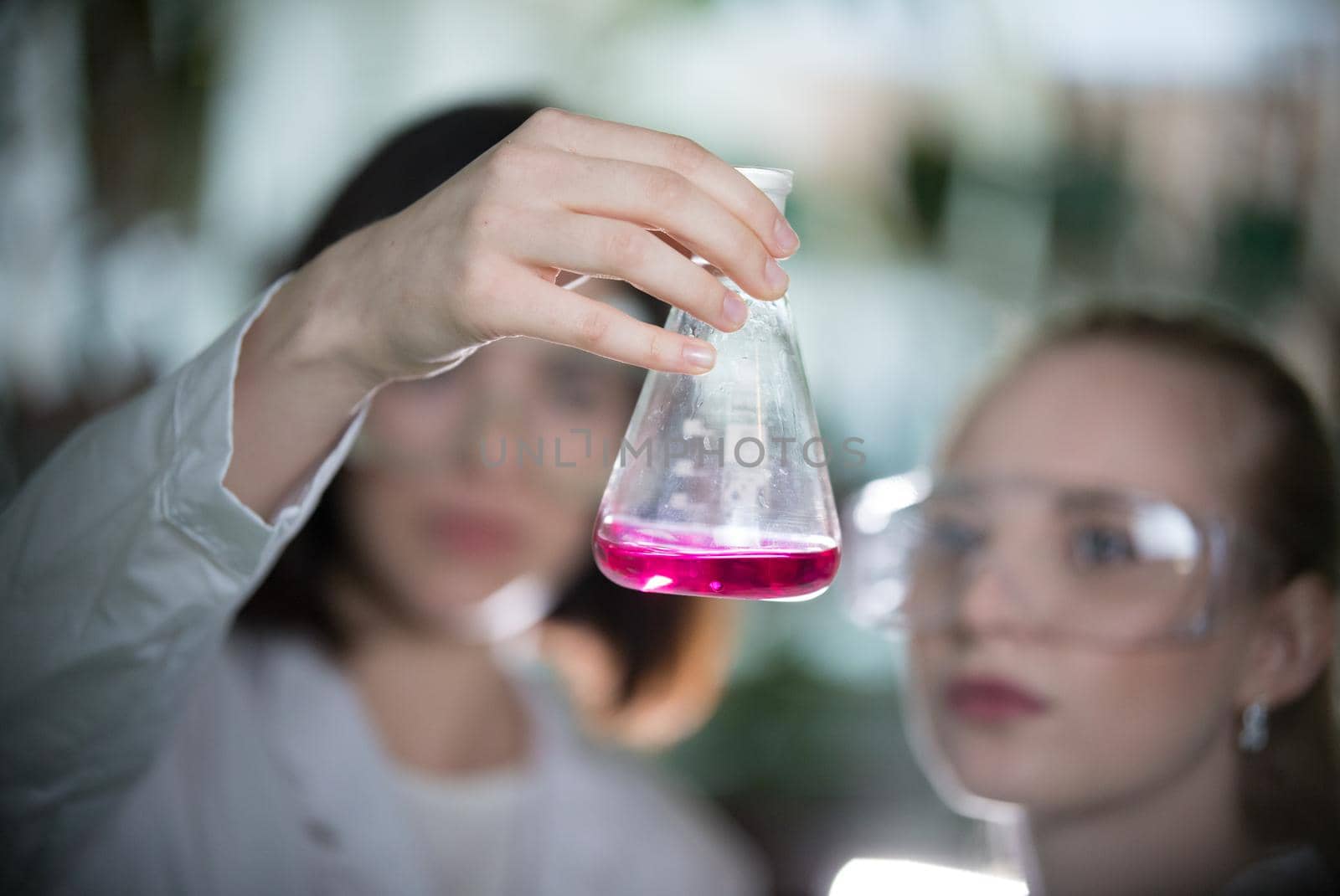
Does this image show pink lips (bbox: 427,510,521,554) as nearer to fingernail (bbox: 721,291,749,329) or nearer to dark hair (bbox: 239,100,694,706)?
dark hair (bbox: 239,100,694,706)

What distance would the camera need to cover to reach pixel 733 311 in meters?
0.72

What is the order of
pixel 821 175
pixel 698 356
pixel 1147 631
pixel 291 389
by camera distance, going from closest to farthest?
pixel 698 356
pixel 291 389
pixel 1147 631
pixel 821 175

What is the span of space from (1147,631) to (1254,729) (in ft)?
0.66

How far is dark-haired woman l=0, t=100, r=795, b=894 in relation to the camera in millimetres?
711

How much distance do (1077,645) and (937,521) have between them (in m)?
0.24

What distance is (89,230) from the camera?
2.84 meters

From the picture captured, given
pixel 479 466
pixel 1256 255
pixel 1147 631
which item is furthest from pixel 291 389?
pixel 1256 255

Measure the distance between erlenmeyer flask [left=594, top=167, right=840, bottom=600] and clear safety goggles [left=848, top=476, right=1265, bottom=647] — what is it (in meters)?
0.56

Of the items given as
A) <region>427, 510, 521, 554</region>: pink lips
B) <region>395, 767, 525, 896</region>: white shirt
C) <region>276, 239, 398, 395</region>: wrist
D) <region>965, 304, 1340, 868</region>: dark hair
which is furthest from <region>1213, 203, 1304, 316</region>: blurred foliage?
<region>276, 239, 398, 395</region>: wrist

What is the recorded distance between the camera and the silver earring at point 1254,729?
1.24 m

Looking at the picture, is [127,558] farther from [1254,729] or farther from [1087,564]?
[1254,729]

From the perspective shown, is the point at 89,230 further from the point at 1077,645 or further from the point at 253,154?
the point at 1077,645

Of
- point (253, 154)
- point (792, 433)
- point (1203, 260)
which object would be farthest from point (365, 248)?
point (1203, 260)

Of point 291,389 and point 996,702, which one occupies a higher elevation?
point 291,389
